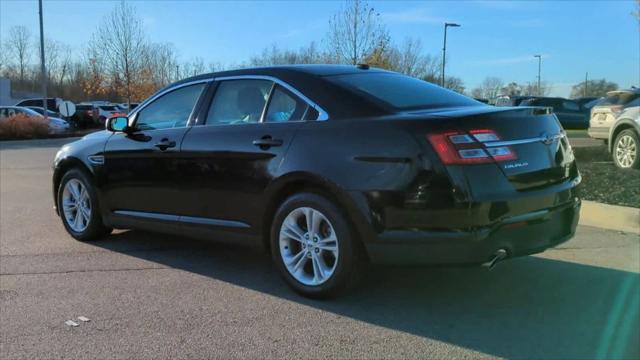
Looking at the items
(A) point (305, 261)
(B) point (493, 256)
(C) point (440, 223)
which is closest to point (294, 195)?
(A) point (305, 261)

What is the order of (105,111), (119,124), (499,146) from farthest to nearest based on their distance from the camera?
(105,111)
(119,124)
(499,146)

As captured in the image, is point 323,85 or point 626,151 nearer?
point 323,85

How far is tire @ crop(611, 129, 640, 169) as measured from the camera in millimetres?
9766

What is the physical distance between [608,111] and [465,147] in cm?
945

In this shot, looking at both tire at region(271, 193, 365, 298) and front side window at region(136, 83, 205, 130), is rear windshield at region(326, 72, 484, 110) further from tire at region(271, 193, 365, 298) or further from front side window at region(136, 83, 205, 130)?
front side window at region(136, 83, 205, 130)

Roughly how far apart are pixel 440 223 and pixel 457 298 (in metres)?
0.92

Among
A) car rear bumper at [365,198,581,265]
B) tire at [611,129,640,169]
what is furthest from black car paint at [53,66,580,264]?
tire at [611,129,640,169]

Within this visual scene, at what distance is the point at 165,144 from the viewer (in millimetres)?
5305

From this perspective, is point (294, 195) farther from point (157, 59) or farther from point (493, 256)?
point (157, 59)

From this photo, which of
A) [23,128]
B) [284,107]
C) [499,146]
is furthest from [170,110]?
[23,128]

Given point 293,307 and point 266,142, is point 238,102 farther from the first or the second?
point 293,307

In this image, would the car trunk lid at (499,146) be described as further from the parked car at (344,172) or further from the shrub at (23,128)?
the shrub at (23,128)

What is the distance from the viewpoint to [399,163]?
12.6ft

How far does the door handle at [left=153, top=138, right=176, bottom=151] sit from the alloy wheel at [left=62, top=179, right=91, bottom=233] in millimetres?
1307
